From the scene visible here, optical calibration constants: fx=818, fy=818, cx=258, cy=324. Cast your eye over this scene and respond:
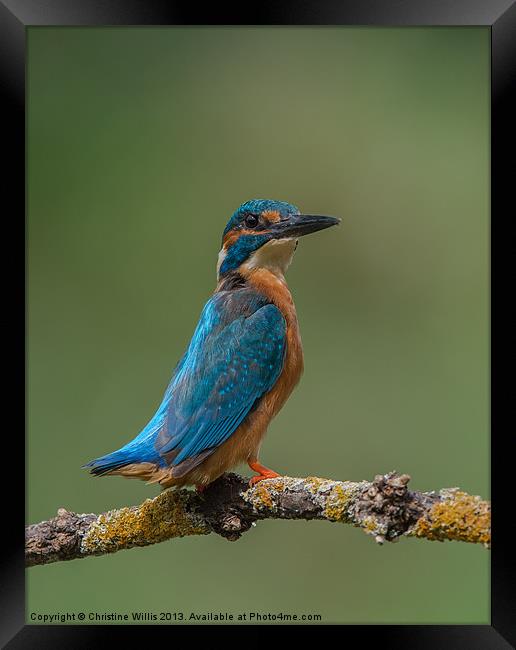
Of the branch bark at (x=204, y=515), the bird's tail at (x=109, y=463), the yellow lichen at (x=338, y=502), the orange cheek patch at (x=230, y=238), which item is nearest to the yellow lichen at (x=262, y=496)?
the branch bark at (x=204, y=515)

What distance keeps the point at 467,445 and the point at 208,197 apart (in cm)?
243

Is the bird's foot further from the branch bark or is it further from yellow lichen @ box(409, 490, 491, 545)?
yellow lichen @ box(409, 490, 491, 545)

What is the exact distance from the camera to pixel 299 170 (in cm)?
545

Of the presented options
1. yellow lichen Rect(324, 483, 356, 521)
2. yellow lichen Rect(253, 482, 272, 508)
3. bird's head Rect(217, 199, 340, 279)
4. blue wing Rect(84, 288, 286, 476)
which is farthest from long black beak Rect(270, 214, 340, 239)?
yellow lichen Rect(324, 483, 356, 521)

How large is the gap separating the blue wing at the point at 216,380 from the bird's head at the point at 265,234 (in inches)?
9.6

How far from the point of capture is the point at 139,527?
3.41m

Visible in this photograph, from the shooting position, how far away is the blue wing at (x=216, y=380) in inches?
135

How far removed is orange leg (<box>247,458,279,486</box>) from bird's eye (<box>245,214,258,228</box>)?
1.21 metres

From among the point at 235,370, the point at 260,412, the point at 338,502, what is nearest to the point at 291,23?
the point at 235,370

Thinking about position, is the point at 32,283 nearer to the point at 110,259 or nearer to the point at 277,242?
the point at 277,242

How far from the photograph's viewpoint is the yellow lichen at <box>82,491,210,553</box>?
11.2ft

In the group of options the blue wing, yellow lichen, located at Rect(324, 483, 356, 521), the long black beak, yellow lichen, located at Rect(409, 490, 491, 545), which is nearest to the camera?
yellow lichen, located at Rect(409, 490, 491, 545)

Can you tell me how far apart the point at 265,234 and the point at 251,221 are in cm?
11

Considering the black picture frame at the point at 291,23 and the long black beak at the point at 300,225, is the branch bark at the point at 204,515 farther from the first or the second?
the long black beak at the point at 300,225
